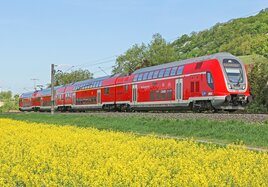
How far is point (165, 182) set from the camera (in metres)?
6.58

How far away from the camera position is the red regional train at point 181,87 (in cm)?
2483

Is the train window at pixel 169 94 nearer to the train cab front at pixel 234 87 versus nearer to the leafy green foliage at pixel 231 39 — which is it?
the train cab front at pixel 234 87

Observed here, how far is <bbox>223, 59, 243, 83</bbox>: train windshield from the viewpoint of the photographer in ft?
82.7

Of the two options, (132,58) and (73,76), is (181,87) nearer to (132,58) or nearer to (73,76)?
(132,58)

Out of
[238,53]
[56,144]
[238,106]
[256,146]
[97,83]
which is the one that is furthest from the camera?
[238,53]

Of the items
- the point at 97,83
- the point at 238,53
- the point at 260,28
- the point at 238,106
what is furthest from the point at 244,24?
the point at 238,106

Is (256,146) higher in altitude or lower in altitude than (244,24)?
lower

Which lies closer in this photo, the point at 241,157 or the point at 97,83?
the point at 241,157

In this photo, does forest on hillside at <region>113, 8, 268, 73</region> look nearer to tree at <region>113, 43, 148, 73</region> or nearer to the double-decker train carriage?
tree at <region>113, 43, 148, 73</region>

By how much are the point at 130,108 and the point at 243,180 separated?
1148 inches

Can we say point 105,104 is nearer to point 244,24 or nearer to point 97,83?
point 97,83

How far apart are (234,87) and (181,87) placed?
13.1 ft

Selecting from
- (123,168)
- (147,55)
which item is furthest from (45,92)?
(123,168)

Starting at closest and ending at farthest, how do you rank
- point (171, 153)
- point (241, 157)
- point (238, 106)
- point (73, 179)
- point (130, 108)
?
point (73, 179) < point (241, 157) < point (171, 153) < point (238, 106) < point (130, 108)
